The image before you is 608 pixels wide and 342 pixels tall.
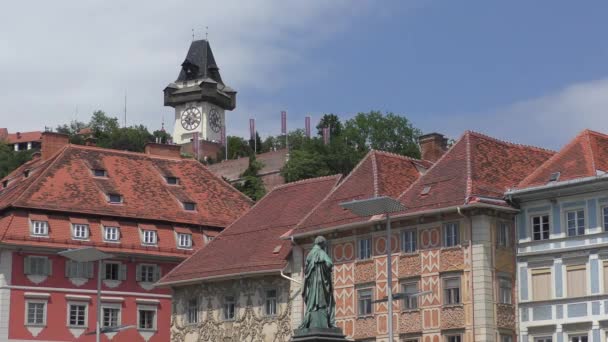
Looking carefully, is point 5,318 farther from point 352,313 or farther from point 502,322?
point 502,322

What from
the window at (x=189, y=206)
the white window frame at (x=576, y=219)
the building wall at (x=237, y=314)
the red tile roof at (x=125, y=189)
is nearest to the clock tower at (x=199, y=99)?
the red tile roof at (x=125, y=189)

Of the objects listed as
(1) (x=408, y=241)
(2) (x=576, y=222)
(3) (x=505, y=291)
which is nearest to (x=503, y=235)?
(3) (x=505, y=291)

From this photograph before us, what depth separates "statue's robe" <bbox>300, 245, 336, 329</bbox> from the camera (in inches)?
1529

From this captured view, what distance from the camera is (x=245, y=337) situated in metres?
68.4

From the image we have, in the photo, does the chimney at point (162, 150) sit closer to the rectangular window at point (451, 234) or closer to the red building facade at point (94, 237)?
the red building facade at point (94, 237)

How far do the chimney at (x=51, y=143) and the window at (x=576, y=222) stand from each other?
131 feet

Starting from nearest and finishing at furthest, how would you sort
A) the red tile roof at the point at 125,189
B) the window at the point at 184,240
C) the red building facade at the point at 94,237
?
the red building facade at the point at 94,237 → the red tile roof at the point at 125,189 → the window at the point at 184,240

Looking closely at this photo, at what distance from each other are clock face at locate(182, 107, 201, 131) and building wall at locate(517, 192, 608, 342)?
132 metres

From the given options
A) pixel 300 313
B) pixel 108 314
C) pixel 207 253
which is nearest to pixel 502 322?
pixel 300 313

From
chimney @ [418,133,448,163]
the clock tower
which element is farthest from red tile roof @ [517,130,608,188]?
the clock tower

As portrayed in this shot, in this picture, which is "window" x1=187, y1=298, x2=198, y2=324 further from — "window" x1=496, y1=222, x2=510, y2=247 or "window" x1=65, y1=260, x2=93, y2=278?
"window" x1=496, y1=222, x2=510, y2=247

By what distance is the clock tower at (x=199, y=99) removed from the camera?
7475 inches

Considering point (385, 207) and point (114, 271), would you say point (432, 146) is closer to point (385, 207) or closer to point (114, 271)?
point (114, 271)

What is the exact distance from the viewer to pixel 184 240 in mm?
81688
